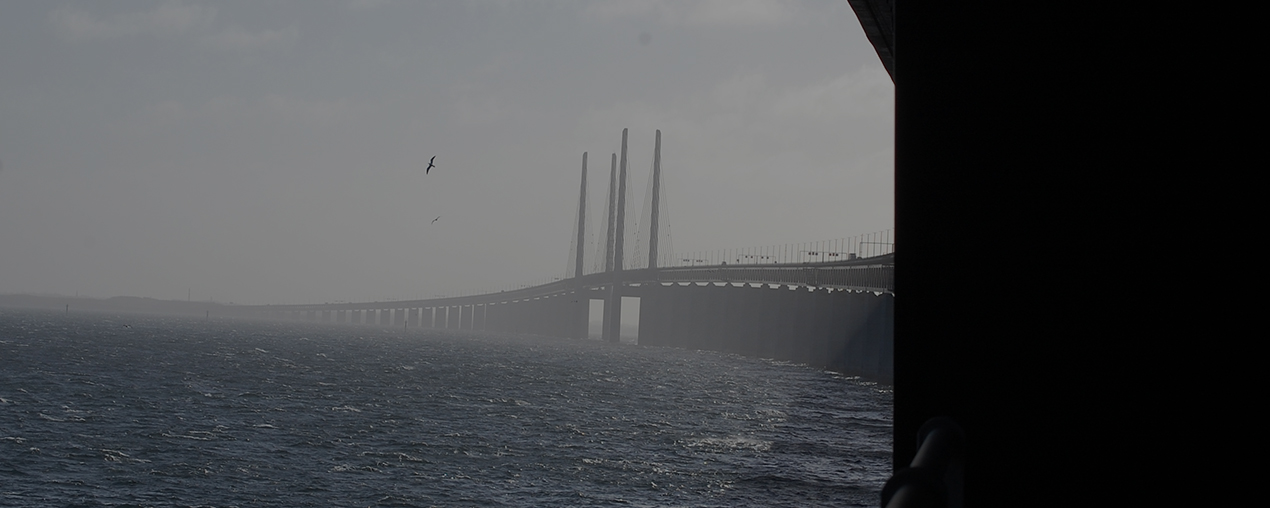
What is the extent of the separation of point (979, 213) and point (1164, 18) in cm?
57

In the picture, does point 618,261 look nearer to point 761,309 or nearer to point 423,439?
point 761,309

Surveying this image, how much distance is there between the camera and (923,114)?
8.61 feet

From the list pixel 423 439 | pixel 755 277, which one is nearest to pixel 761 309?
pixel 755 277

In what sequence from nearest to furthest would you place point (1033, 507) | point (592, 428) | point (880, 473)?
point (1033, 507) → point (880, 473) → point (592, 428)

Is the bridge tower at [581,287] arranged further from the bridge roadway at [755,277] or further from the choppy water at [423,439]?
the choppy water at [423,439]

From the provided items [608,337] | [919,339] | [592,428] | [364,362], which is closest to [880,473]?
[592,428]

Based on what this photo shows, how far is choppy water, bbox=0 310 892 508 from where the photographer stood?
30.0 meters

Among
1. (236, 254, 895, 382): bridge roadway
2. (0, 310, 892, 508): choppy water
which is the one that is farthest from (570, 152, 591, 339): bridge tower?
(0, 310, 892, 508): choppy water

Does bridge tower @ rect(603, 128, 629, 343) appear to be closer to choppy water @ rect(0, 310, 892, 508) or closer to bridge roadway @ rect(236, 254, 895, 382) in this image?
bridge roadway @ rect(236, 254, 895, 382)

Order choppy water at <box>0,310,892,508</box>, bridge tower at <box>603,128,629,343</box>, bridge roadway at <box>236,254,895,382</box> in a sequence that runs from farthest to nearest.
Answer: bridge tower at <box>603,128,629,343</box>, bridge roadway at <box>236,254,895,382</box>, choppy water at <box>0,310,892,508</box>

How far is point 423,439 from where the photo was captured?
41.5m

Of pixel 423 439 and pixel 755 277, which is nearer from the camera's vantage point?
pixel 423 439

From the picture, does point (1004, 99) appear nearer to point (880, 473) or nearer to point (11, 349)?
point (880, 473)

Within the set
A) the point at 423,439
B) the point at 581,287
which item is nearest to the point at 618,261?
the point at 581,287
